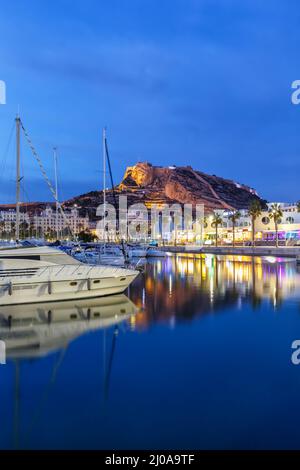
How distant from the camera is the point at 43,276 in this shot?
17.6 m

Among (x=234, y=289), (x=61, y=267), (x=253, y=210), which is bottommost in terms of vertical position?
(x=234, y=289)

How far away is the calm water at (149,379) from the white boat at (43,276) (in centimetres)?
111

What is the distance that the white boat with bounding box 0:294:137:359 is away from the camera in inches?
447

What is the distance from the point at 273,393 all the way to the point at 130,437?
122 inches

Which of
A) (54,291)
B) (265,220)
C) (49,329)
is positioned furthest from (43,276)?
(265,220)

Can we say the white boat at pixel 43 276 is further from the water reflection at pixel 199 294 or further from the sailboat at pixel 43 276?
the water reflection at pixel 199 294

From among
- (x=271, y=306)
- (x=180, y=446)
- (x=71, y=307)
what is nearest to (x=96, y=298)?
(x=71, y=307)

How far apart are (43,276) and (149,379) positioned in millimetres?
10193

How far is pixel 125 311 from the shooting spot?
1645 cm

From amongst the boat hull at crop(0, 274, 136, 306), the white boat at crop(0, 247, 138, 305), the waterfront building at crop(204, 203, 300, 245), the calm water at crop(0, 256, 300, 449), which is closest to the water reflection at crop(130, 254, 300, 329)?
the calm water at crop(0, 256, 300, 449)

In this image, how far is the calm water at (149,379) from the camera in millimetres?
6254

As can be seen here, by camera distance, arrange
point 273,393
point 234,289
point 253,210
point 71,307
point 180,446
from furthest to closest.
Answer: point 253,210 → point 234,289 → point 71,307 → point 273,393 → point 180,446

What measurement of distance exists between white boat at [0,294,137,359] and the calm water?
4cm
